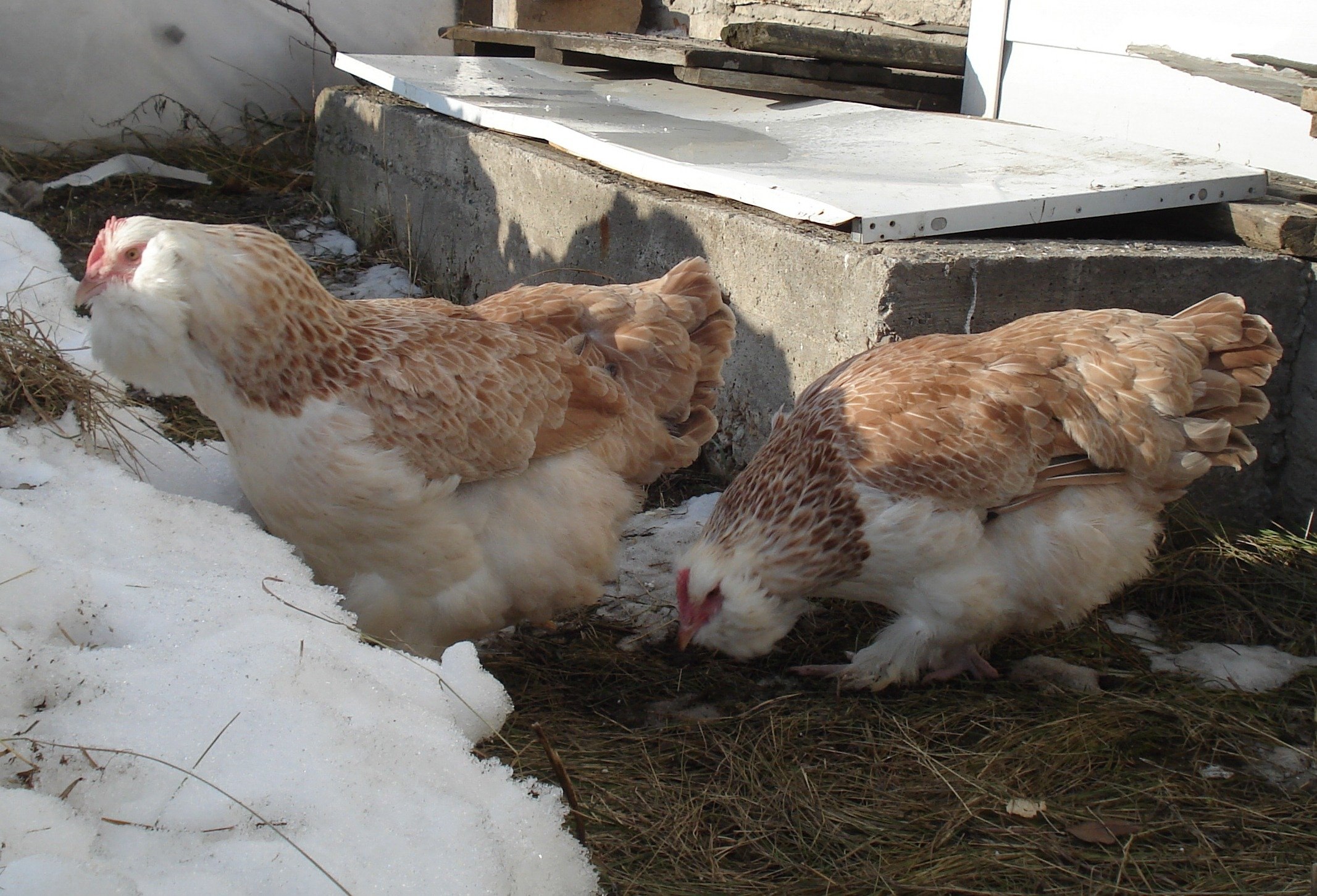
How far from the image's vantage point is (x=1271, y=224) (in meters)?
3.12

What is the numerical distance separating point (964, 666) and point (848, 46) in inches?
107

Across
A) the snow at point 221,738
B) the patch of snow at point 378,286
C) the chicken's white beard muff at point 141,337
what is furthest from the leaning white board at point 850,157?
the snow at point 221,738

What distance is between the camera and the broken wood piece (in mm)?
6816

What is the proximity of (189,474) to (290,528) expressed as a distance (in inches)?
24.5

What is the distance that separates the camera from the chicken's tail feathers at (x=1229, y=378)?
2590 millimetres

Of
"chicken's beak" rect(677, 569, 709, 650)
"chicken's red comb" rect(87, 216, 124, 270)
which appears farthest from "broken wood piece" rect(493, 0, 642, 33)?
"chicken's beak" rect(677, 569, 709, 650)

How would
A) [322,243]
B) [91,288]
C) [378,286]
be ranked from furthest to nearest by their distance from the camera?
[322,243], [378,286], [91,288]

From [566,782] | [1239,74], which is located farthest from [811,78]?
[566,782]

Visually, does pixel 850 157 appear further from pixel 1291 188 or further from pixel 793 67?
pixel 1291 188

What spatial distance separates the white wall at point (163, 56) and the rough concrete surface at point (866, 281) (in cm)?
324

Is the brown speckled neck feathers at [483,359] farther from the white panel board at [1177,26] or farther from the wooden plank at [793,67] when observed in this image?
the white panel board at [1177,26]

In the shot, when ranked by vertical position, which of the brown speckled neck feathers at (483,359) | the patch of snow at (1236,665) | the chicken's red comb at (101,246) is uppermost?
the chicken's red comb at (101,246)

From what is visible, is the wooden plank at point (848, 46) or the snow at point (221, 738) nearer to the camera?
the snow at point (221, 738)

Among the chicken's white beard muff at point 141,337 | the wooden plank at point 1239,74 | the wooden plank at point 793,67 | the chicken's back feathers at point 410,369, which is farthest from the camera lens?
the wooden plank at point 793,67
